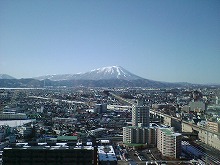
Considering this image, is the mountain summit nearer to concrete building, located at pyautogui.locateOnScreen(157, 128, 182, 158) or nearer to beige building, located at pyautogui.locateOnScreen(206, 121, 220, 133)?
beige building, located at pyautogui.locateOnScreen(206, 121, 220, 133)

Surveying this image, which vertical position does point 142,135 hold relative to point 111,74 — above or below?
below

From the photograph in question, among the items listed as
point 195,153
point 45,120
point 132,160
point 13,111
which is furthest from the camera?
point 13,111

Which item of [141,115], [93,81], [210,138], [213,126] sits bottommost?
[210,138]

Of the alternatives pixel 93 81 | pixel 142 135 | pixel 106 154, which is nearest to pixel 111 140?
pixel 142 135

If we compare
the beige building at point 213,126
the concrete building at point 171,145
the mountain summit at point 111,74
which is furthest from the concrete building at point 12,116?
the mountain summit at point 111,74

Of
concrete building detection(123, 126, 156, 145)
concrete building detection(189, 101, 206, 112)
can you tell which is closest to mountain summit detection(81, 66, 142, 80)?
concrete building detection(189, 101, 206, 112)

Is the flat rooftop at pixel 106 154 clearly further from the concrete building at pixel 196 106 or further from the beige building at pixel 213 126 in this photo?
the concrete building at pixel 196 106

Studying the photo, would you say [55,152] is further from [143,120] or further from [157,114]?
[157,114]

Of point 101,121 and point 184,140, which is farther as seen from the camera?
point 101,121

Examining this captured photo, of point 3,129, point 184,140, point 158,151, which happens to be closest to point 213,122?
point 184,140

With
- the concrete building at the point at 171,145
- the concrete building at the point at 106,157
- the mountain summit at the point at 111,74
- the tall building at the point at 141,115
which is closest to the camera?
the concrete building at the point at 106,157

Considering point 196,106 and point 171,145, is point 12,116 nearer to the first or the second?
point 171,145
